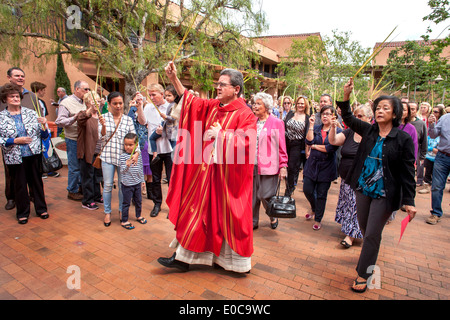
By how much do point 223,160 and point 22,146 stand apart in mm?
3148

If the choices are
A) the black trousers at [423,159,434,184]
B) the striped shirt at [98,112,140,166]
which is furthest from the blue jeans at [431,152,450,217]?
the striped shirt at [98,112,140,166]

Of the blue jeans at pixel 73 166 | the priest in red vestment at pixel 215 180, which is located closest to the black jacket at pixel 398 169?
the priest in red vestment at pixel 215 180

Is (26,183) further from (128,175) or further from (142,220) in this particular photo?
(142,220)

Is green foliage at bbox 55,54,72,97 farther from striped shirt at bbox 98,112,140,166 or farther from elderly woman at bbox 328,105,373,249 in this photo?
elderly woman at bbox 328,105,373,249

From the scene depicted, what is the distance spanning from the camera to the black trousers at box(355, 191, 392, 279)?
2.80m

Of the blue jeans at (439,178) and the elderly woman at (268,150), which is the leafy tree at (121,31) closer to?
the elderly woman at (268,150)

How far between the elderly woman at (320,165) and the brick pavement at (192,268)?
0.50 metres

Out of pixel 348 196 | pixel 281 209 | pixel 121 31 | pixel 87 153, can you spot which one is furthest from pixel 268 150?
pixel 121 31

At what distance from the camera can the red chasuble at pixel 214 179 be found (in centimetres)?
290

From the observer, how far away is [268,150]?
419 cm

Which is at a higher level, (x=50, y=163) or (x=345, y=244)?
(x=50, y=163)

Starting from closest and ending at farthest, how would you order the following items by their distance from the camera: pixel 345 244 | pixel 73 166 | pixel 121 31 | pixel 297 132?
1. pixel 345 244
2. pixel 73 166
3. pixel 297 132
4. pixel 121 31

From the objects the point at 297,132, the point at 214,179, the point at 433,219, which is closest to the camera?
the point at 214,179

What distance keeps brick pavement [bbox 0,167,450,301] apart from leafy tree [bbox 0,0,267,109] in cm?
637
